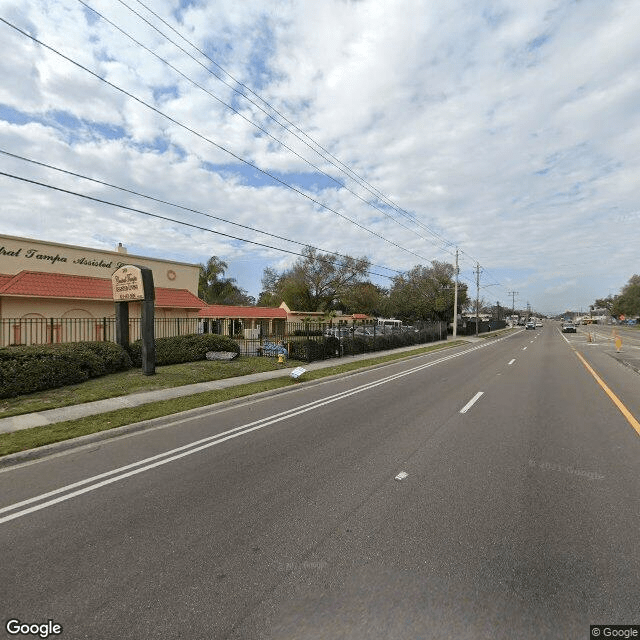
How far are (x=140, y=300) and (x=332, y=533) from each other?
41.4ft

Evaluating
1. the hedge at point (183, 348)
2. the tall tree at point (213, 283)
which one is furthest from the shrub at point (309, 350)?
the tall tree at point (213, 283)

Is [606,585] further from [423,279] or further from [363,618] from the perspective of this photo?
[423,279]

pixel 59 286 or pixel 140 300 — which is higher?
pixel 59 286

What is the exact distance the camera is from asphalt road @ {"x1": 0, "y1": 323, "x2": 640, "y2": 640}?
2643mm

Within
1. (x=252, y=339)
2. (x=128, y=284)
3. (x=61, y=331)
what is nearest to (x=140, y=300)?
(x=128, y=284)

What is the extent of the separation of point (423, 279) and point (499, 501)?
64.4 metres

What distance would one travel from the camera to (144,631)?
2525 mm

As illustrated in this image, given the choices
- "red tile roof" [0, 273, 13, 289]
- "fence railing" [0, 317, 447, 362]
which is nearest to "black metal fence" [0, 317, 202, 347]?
"fence railing" [0, 317, 447, 362]

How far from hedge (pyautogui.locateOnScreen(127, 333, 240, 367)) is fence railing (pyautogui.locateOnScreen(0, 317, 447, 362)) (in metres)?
1.86

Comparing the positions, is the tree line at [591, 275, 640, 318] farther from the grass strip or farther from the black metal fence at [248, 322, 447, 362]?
the grass strip

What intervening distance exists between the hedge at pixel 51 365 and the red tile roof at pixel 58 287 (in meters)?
8.44

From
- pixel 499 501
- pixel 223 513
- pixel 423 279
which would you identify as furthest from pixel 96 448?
pixel 423 279

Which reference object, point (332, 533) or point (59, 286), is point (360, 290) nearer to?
point (59, 286)

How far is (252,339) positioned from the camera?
82.0 feet
